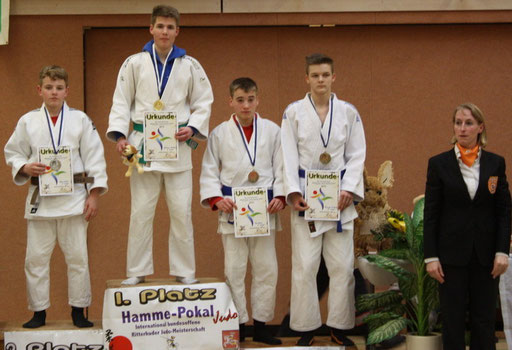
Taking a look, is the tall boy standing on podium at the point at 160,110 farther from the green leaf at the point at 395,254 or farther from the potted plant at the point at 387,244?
the green leaf at the point at 395,254

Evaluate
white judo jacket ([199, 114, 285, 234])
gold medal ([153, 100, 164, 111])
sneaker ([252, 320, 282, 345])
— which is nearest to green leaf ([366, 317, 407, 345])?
sneaker ([252, 320, 282, 345])

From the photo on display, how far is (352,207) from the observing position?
479 cm

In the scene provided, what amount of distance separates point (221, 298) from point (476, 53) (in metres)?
3.73

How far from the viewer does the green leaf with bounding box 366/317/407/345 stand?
4.37 m

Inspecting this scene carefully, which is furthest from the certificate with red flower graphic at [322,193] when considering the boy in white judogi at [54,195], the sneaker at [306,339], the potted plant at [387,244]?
the boy in white judogi at [54,195]

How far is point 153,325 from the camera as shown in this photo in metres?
4.54

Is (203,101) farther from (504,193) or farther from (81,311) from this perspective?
(504,193)

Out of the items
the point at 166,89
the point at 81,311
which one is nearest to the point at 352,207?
the point at 166,89

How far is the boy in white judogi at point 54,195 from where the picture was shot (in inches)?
184

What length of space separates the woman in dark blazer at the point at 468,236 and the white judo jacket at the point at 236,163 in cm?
112

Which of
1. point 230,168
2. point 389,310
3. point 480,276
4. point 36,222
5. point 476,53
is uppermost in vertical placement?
point 476,53

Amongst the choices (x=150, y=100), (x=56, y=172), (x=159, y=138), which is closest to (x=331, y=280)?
(x=159, y=138)

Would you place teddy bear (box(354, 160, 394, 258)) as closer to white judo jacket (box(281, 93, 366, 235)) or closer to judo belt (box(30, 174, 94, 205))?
white judo jacket (box(281, 93, 366, 235))

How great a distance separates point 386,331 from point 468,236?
2.68 ft
